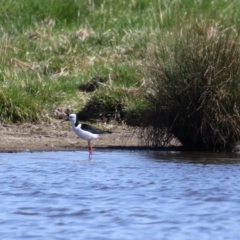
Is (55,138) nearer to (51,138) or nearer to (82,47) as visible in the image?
(51,138)

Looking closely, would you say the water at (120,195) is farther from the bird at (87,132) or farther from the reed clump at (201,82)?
the reed clump at (201,82)

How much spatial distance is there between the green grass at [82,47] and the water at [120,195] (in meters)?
1.25

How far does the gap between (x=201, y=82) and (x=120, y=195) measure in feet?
7.45

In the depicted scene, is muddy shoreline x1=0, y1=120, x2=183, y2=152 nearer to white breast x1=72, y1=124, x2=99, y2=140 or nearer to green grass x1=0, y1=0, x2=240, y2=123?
green grass x1=0, y1=0, x2=240, y2=123

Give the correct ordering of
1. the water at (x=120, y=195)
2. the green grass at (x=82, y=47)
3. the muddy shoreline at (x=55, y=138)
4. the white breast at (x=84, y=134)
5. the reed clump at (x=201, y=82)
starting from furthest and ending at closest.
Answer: the green grass at (x=82, y=47)
the muddy shoreline at (x=55, y=138)
the white breast at (x=84, y=134)
the reed clump at (x=201, y=82)
the water at (x=120, y=195)

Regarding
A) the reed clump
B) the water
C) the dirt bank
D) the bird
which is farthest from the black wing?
the reed clump

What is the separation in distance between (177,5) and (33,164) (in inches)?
279

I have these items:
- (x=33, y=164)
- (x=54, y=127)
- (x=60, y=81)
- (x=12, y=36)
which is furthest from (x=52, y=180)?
(x=12, y=36)

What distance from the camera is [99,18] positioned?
57.1 ft

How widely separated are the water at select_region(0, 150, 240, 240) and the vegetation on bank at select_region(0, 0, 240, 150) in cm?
53

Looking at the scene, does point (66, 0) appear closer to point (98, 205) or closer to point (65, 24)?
point (65, 24)

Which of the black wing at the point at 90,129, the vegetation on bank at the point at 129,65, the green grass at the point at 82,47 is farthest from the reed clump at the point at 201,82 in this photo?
the black wing at the point at 90,129

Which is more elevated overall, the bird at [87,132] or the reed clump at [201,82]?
the reed clump at [201,82]

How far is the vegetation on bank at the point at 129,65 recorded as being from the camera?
1101cm
